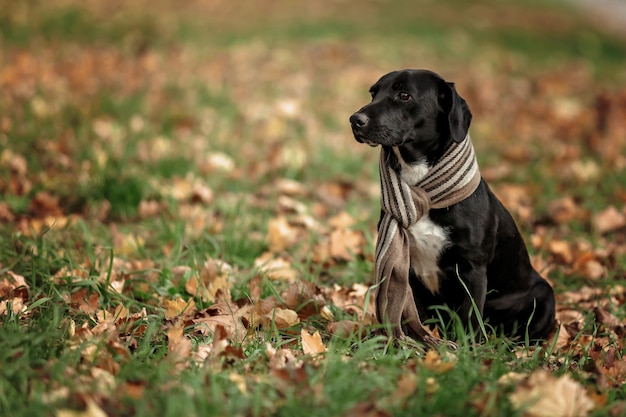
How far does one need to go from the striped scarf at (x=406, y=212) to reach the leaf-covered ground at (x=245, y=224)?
0.39ft

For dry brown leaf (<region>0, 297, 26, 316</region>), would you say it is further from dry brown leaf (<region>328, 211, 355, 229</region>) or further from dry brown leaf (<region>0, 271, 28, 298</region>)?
dry brown leaf (<region>328, 211, 355, 229</region>)

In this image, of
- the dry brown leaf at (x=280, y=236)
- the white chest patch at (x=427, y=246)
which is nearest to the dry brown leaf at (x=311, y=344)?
the white chest patch at (x=427, y=246)

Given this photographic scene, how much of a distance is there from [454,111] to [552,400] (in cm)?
121

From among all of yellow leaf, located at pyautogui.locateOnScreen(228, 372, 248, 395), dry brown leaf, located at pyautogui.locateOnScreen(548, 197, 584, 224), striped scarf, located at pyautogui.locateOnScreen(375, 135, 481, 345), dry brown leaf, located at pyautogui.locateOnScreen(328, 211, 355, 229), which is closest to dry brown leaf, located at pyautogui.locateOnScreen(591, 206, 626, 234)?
dry brown leaf, located at pyautogui.locateOnScreen(548, 197, 584, 224)

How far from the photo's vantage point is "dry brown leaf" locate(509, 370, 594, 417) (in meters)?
2.21

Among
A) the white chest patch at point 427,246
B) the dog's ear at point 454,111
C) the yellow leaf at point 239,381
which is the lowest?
the yellow leaf at point 239,381

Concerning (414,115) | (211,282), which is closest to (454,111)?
(414,115)

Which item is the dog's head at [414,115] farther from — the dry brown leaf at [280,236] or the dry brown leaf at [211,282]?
the dry brown leaf at [280,236]

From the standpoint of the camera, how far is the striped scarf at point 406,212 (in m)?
2.95

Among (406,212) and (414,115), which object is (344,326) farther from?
(414,115)

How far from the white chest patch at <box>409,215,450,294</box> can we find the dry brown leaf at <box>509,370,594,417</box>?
86 cm

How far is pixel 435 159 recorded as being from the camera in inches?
119

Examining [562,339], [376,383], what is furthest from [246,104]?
[376,383]

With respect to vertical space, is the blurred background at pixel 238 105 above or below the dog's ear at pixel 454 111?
below
